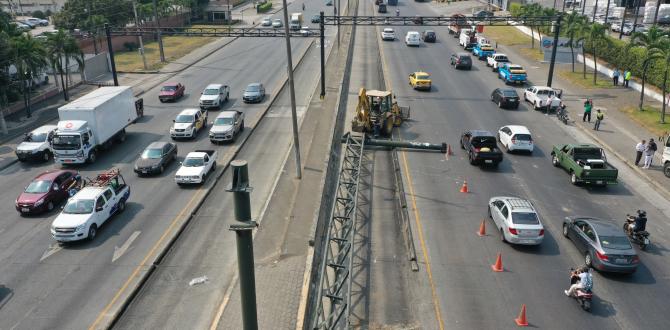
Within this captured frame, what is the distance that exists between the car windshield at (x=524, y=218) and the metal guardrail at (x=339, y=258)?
22.2 feet

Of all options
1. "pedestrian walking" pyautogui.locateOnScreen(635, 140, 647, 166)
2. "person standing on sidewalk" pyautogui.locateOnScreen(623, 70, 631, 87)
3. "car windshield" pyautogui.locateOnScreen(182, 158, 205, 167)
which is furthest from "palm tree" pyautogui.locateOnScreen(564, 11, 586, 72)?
"car windshield" pyautogui.locateOnScreen(182, 158, 205, 167)

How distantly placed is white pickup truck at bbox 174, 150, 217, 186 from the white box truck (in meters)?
7.23

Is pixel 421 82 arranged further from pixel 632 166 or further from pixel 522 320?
pixel 522 320

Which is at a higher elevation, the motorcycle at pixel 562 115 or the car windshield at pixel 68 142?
the car windshield at pixel 68 142

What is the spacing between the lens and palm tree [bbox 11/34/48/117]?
146ft

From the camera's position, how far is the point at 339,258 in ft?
67.7

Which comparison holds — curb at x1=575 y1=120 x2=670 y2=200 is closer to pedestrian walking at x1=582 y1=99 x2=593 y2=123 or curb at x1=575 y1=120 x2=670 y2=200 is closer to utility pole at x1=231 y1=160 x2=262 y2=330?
pedestrian walking at x1=582 y1=99 x2=593 y2=123

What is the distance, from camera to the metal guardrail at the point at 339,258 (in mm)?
17016

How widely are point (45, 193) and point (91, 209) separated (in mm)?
4443

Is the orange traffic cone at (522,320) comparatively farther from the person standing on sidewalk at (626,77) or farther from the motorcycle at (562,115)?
the person standing on sidewalk at (626,77)

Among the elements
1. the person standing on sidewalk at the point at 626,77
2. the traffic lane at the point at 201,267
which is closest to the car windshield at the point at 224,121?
the traffic lane at the point at 201,267

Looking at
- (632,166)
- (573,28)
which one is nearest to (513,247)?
(632,166)

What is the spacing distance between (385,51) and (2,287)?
2351 inches

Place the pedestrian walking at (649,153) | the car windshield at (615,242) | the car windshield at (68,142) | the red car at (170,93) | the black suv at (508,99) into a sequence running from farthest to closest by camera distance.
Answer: the red car at (170,93)
the black suv at (508,99)
the car windshield at (68,142)
the pedestrian walking at (649,153)
the car windshield at (615,242)
